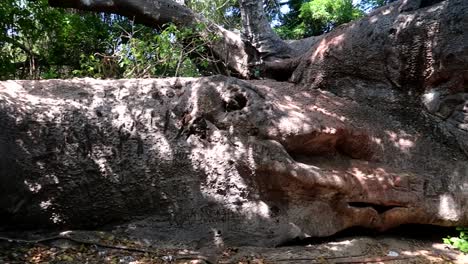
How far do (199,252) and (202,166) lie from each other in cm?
87

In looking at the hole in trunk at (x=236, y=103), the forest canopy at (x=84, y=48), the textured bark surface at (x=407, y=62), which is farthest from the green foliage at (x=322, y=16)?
the hole in trunk at (x=236, y=103)

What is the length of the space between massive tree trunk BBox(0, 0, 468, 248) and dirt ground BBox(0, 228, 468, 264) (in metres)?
0.17

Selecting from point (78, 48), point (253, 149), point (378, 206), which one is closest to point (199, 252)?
point (253, 149)

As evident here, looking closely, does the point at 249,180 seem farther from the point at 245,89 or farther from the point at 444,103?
the point at 444,103

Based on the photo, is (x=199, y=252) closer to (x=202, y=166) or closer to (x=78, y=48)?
(x=202, y=166)

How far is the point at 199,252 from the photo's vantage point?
4051mm

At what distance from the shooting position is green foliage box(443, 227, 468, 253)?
4766 mm

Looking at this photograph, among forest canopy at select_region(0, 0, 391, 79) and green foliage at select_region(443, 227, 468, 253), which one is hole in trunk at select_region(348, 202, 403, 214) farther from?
forest canopy at select_region(0, 0, 391, 79)

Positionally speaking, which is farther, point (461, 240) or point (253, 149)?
point (461, 240)

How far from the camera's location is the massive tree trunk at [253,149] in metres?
4.14

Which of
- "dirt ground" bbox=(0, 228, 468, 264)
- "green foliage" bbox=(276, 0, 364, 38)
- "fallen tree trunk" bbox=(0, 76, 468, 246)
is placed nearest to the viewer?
"dirt ground" bbox=(0, 228, 468, 264)

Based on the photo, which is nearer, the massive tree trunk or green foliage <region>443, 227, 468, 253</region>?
the massive tree trunk

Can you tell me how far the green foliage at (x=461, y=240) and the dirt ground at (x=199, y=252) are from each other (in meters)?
0.08

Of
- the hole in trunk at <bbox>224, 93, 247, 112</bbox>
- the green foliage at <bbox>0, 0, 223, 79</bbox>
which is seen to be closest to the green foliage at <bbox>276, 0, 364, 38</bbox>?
the green foliage at <bbox>0, 0, 223, 79</bbox>
